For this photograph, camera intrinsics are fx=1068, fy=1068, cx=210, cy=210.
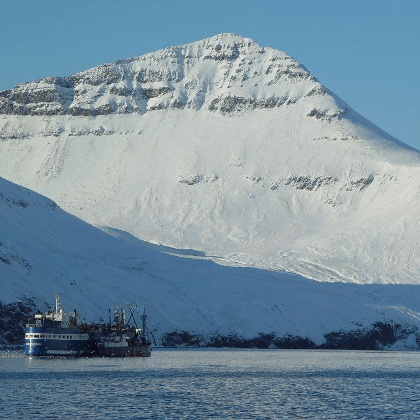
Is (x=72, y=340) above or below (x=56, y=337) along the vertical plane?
below

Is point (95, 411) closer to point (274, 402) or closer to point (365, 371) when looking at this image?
point (274, 402)

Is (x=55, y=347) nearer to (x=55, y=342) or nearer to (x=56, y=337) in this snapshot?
(x=55, y=342)

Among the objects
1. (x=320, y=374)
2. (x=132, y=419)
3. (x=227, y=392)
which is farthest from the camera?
(x=320, y=374)

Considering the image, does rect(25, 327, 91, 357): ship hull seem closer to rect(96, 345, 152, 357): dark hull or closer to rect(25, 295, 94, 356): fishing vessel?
rect(25, 295, 94, 356): fishing vessel

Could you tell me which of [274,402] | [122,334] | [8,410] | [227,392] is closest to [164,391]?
[227,392]

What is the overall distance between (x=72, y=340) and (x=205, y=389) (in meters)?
68.9

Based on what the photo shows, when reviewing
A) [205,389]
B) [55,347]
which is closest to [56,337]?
[55,347]

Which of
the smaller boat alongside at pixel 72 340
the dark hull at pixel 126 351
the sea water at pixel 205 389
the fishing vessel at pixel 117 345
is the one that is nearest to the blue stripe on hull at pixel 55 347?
the smaller boat alongside at pixel 72 340

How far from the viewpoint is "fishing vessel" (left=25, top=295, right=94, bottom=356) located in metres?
182

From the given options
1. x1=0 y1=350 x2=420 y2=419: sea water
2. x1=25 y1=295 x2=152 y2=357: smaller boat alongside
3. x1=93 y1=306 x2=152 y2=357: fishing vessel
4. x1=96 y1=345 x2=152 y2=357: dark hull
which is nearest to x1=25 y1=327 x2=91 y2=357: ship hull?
x1=25 y1=295 x2=152 y2=357: smaller boat alongside

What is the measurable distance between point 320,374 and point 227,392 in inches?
1239

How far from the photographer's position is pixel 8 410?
103750mm

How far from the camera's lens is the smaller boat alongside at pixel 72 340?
182500 mm

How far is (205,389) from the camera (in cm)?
12456
